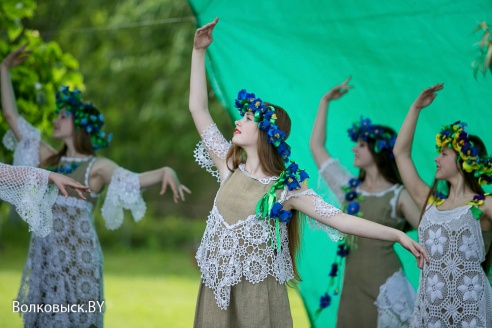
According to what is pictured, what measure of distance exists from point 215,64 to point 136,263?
401 inches

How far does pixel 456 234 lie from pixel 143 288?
9067mm

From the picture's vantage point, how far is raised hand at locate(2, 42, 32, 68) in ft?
18.1

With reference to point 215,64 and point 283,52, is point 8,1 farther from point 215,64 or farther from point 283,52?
point 283,52

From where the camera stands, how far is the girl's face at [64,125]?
18.4ft

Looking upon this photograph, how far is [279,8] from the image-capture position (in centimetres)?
545

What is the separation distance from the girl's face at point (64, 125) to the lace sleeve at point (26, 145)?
0.13 meters

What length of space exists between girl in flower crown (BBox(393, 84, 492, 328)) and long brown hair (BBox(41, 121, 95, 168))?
75.8 inches

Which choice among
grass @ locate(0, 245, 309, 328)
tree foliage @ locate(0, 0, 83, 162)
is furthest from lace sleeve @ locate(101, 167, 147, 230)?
grass @ locate(0, 245, 309, 328)

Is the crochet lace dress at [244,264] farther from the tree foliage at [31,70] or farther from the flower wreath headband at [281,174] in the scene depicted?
the tree foliage at [31,70]

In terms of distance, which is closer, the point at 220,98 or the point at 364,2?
the point at 364,2

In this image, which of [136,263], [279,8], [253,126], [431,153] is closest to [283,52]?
[279,8]

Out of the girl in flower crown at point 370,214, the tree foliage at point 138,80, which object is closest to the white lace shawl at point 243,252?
the girl in flower crown at point 370,214

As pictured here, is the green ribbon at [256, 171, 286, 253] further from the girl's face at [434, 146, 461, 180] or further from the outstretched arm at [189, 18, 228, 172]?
the girl's face at [434, 146, 461, 180]

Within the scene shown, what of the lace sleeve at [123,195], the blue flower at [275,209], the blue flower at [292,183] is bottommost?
the blue flower at [275,209]
